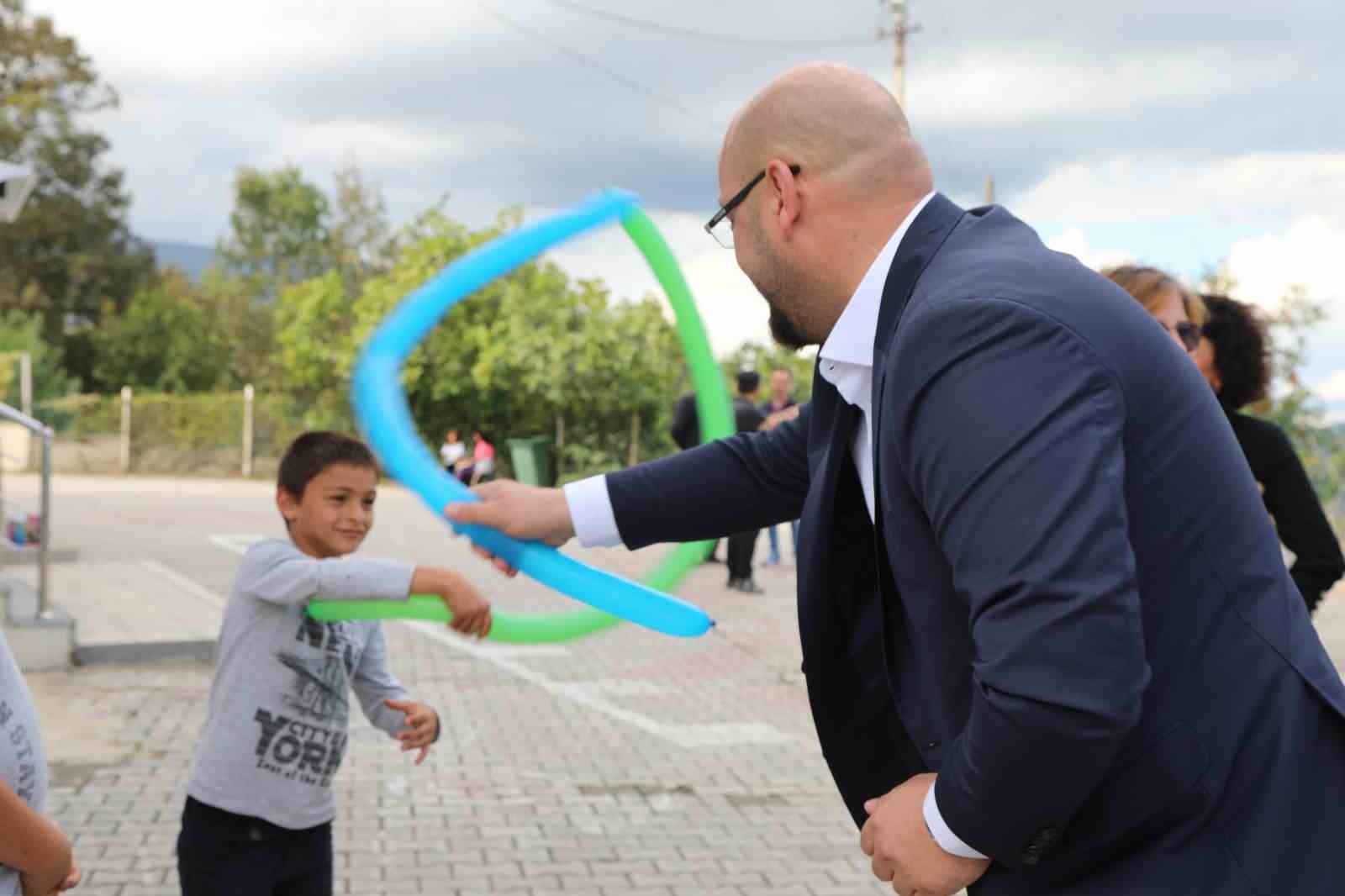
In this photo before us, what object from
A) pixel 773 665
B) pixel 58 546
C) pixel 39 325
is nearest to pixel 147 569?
pixel 58 546

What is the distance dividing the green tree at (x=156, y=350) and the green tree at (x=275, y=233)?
11.1 ft

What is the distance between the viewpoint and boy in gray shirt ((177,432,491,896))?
342 centimetres

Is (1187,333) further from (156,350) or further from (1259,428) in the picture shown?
(156,350)

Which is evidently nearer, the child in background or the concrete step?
the child in background

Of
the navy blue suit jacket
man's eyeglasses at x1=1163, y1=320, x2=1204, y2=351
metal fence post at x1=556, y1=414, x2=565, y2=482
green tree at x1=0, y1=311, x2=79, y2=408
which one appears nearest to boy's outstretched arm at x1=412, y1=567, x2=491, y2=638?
the navy blue suit jacket

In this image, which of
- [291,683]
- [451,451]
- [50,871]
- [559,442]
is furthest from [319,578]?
[559,442]

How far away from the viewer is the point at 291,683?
358 centimetres

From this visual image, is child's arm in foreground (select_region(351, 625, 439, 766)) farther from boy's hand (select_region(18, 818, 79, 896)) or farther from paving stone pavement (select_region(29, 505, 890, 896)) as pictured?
paving stone pavement (select_region(29, 505, 890, 896))

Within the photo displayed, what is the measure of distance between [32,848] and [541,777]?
4.72m

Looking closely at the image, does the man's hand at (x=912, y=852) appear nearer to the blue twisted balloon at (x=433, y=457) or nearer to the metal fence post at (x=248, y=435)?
the blue twisted balloon at (x=433, y=457)

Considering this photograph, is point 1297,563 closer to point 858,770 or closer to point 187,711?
point 858,770

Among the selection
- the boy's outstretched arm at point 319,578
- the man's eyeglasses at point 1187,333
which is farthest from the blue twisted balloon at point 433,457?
the man's eyeglasses at point 1187,333

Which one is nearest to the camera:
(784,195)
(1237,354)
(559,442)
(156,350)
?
(784,195)

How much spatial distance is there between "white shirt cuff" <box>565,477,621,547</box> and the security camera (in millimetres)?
7398
